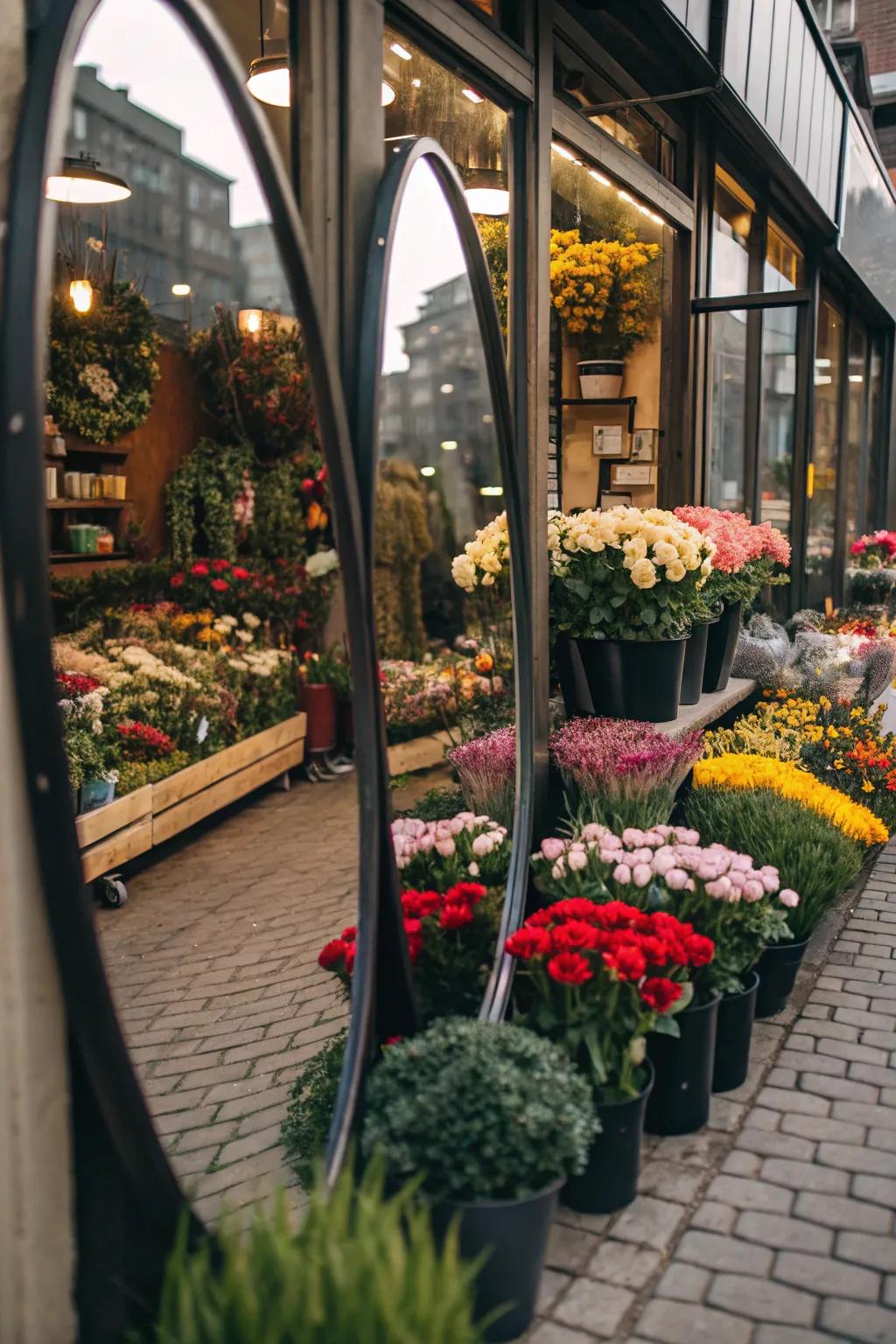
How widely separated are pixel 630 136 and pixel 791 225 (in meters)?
3.25

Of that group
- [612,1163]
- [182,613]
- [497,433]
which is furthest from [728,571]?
[182,613]

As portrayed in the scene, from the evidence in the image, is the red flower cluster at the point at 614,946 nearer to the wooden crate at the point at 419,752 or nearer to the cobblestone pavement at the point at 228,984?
the cobblestone pavement at the point at 228,984

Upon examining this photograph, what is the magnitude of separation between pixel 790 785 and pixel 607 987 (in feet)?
6.23

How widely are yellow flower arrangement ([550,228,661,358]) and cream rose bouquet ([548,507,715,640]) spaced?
1.24 meters

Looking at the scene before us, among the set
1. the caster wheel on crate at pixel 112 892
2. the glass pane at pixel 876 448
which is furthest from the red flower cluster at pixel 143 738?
the glass pane at pixel 876 448

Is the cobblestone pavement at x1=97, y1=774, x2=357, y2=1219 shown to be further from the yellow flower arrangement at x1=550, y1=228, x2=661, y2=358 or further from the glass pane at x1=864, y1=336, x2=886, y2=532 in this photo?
the glass pane at x1=864, y1=336, x2=886, y2=532

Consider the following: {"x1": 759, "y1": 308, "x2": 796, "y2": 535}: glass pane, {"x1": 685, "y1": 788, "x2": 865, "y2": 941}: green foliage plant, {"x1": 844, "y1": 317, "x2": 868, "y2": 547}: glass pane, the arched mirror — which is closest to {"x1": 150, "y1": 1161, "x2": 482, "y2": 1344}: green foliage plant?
the arched mirror

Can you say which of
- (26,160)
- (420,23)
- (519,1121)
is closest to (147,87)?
(420,23)

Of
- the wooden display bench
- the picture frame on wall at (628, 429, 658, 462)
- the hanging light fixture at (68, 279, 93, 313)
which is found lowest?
the wooden display bench

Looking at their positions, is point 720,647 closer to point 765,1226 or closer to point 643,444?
point 643,444

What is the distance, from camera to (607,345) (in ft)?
17.2

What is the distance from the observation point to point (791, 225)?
295 inches

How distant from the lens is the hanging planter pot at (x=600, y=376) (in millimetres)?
5137

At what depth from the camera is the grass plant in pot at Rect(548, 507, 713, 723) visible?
3965 mm
